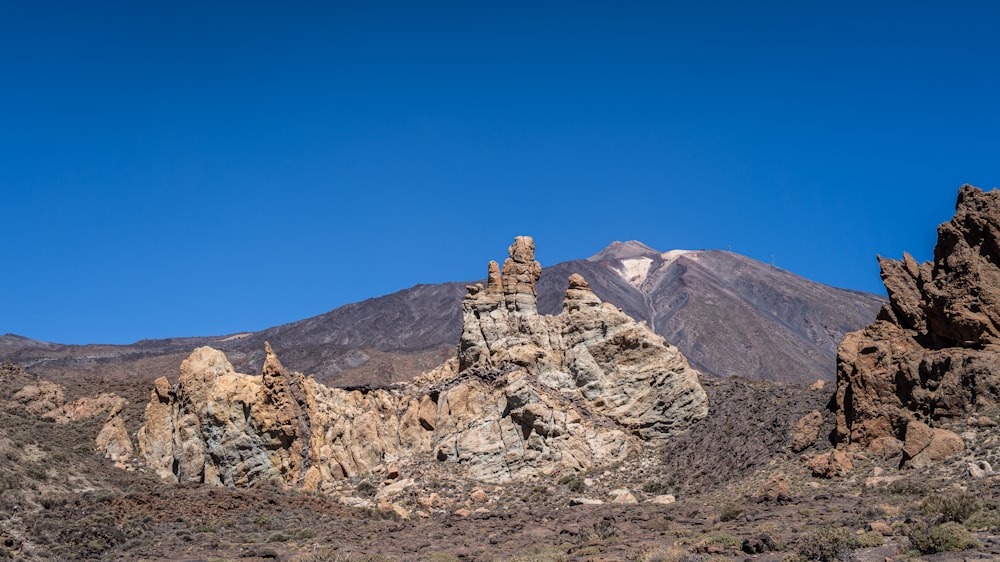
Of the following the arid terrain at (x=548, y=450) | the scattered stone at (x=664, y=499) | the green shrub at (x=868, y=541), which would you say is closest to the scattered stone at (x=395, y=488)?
the arid terrain at (x=548, y=450)

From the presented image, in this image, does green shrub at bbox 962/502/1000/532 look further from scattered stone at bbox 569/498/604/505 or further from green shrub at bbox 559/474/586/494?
green shrub at bbox 559/474/586/494

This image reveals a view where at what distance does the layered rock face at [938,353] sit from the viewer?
3152 centimetres

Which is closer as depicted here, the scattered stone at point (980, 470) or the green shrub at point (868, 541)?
the green shrub at point (868, 541)

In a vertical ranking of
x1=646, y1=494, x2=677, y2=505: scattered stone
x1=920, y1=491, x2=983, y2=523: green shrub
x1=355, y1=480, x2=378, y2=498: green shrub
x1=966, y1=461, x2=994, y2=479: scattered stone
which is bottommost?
x1=920, y1=491, x2=983, y2=523: green shrub

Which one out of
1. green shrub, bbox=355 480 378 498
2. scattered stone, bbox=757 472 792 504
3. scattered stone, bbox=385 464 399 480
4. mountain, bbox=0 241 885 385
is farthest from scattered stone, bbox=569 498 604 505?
mountain, bbox=0 241 885 385

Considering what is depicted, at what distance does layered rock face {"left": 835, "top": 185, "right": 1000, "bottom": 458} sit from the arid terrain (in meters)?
0.09

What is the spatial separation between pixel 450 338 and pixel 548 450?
378 ft

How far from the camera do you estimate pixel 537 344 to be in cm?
4684

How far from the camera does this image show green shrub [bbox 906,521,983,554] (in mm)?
17641

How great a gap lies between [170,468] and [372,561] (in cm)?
2317

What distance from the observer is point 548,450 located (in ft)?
134

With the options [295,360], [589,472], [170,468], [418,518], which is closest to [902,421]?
[589,472]

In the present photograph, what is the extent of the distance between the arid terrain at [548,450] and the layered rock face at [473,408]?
0.37ft

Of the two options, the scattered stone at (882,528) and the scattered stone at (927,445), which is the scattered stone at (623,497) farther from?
the scattered stone at (882,528)
